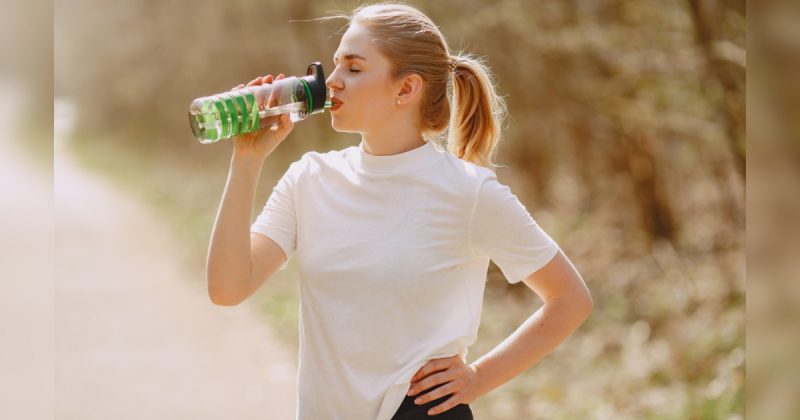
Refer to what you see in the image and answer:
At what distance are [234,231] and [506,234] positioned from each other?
49cm

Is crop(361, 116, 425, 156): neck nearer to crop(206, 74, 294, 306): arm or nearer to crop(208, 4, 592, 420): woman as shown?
crop(208, 4, 592, 420): woman

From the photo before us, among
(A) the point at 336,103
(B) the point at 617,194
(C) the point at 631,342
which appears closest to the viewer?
(A) the point at 336,103

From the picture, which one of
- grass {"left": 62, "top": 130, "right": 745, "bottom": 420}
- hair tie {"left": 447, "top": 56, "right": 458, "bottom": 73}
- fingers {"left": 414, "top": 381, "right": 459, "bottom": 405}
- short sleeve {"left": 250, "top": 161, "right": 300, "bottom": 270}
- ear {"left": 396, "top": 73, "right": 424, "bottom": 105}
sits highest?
hair tie {"left": 447, "top": 56, "right": 458, "bottom": 73}

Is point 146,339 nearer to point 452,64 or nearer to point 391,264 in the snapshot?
point 452,64

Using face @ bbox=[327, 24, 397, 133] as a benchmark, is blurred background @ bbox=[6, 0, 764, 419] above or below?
below

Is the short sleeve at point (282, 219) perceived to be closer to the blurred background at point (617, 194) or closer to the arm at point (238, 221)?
the arm at point (238, 221)

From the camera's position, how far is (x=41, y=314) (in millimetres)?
1017

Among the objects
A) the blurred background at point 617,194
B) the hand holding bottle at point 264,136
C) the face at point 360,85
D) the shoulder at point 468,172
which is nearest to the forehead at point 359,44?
the face at point 360,85

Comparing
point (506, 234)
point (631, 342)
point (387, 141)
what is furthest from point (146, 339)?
point (506, 234)

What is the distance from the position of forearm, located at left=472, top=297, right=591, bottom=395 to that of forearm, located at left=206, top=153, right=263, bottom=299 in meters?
0.48

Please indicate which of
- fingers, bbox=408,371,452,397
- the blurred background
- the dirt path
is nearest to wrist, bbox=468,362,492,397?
fingers, bbox=408,371,452,397

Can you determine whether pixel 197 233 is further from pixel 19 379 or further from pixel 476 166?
pixel 19 379

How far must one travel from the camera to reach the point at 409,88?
1.84 metres

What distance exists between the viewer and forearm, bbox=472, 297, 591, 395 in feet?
5.92
